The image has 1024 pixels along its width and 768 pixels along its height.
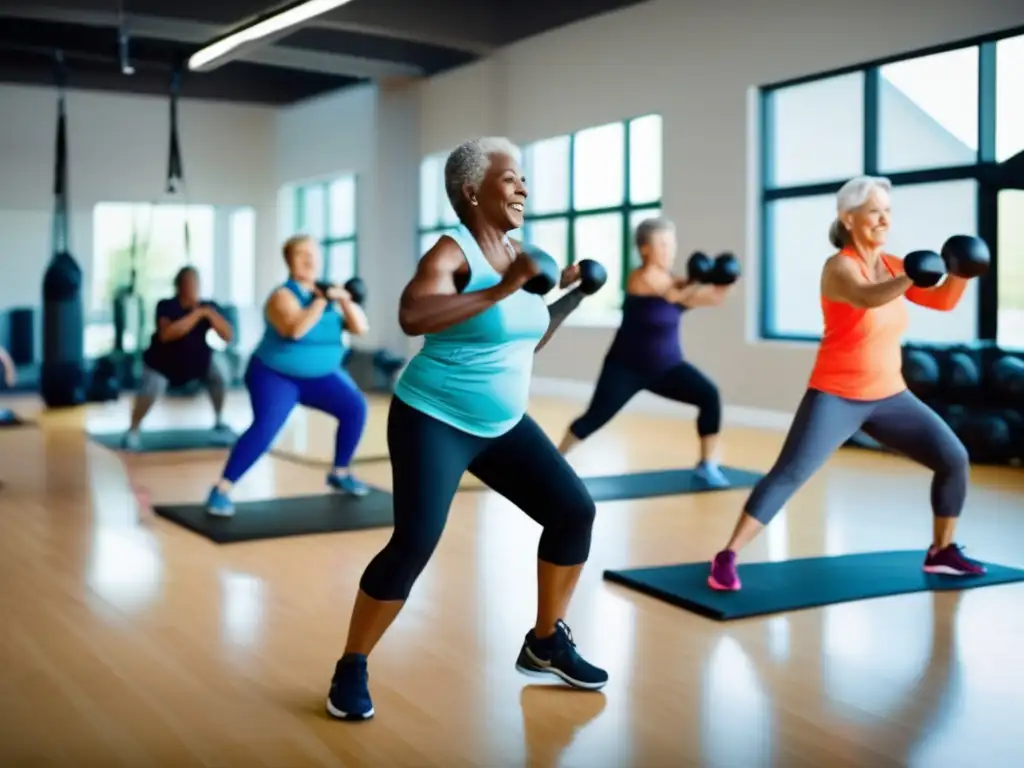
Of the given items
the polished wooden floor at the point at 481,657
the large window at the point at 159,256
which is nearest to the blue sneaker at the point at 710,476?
the polished wooden floor at the point at 481,657

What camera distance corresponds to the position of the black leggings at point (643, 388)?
4.96m

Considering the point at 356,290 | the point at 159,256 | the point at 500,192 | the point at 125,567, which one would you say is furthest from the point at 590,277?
the point at 159,256

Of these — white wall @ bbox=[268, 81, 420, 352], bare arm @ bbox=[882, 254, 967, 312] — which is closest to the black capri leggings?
bare arm @ bbox=[882, 254, 967, 312]

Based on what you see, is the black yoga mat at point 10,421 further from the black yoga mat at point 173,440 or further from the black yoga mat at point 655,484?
the black yoga mat at point 655,484

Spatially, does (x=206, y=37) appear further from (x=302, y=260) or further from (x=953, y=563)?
(x=953, y=563)

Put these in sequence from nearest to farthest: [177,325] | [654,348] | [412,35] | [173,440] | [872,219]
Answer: [872,219] < [654,348] < [177,325] < [173,440] < [412,35]

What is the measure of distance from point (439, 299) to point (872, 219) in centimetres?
146

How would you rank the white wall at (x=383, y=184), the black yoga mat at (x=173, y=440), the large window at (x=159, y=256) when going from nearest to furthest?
the black yoga mat at (x=173, y=440), the white wall at (x=383, y=184), the large window at (x=159, y=256)

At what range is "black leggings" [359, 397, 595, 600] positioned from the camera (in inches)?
86.0

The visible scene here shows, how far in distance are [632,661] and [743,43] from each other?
5.64 metres

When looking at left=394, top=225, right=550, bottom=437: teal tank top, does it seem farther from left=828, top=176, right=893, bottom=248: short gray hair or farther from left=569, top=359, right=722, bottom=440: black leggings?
left=569, top=359, right=722, bottom=440: black leggings

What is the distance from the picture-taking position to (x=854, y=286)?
299 cm

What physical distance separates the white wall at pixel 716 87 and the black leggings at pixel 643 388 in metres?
2.12

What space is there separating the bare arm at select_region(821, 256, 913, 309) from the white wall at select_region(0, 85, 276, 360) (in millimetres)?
9369
